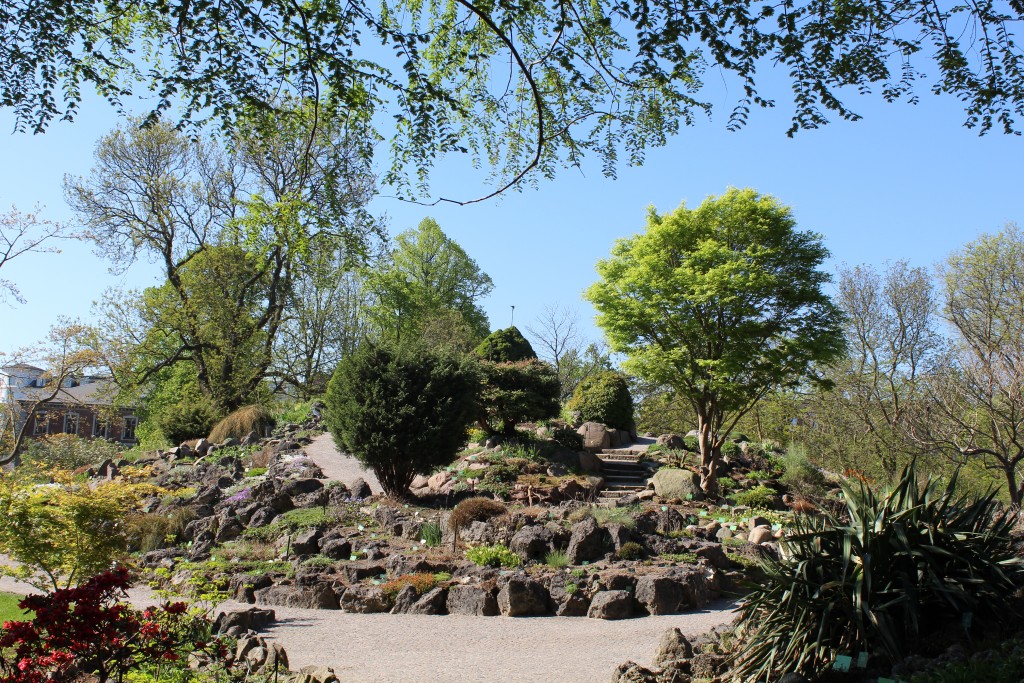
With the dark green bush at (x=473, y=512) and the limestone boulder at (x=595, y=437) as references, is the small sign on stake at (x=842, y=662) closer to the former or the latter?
the dark green bush at (x=473, y=512)

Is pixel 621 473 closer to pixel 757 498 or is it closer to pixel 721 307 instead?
pixel 757 498

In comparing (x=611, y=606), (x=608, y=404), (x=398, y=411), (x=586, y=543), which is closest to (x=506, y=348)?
(x=608, y=404)

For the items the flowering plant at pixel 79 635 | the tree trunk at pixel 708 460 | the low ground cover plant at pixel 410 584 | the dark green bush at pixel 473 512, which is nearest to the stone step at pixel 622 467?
the tree trunk at pixel 708 460

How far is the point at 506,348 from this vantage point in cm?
2195

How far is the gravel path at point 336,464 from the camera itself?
17.8 meters

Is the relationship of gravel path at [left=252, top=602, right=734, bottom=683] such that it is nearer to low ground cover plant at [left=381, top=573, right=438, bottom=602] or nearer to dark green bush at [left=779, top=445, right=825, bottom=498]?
low ground cover plant at [left=381, top=573, right=438, bottom=602]

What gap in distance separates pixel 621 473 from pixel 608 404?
3.48m

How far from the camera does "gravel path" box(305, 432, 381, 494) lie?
17.8 meters

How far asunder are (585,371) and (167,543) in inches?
1092

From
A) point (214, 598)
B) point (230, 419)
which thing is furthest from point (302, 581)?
point (230, 419)

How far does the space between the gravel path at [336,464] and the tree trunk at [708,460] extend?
6889 millimetres

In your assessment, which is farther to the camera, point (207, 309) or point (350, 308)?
point (350, 308)

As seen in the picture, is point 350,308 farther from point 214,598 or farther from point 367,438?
point 214,598

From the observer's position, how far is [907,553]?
510 cm
